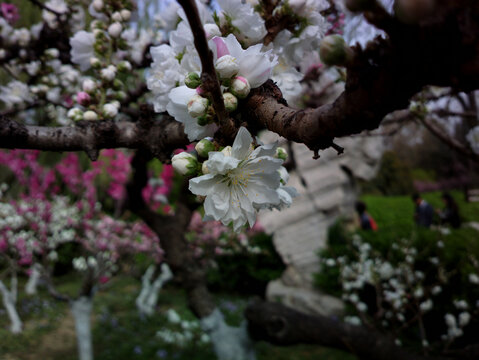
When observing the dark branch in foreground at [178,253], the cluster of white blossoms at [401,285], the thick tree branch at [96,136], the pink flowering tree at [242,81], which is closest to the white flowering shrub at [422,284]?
the cluster of white blossoms at [401,285]

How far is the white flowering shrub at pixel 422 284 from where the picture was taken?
4207 mm

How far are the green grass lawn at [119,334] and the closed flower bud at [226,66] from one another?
4371 mm

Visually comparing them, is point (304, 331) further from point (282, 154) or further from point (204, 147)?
point (204, 147)

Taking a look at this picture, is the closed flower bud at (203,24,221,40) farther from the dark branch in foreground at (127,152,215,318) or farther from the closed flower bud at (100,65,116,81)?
the dark branch in foreground at (127,152,215,318)

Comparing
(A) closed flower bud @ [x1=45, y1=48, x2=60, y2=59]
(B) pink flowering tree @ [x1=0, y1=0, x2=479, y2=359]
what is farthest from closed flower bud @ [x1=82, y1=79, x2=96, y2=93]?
(A) closed flower bud @ [x1=45, y1=48, x2=60, y2=59]

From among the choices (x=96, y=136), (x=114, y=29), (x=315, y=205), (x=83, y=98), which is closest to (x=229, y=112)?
(x=96, y=136)

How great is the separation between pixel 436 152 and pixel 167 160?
2460 cm

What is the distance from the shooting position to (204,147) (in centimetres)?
67

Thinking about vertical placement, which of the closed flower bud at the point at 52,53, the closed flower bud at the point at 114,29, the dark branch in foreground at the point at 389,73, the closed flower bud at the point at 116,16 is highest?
the closed flower bud at the point at 52,53

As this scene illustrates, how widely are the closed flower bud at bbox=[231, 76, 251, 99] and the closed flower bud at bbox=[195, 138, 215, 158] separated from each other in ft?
0.39

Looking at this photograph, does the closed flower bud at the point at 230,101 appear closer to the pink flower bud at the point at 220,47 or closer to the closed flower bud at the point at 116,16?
the pink flower bud at the point at 220,47

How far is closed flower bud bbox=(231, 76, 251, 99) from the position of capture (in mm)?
661

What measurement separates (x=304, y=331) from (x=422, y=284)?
282 cm

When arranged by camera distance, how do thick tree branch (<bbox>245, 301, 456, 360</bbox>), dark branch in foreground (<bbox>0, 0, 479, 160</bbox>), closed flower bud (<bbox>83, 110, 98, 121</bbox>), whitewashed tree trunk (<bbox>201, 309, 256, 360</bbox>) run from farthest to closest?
1. whitewashed tree trunk (<bbox>201, 309, 256, 360</bbox>)
2. thick tree branch (<bbox>245, 301, 456, 360</bbox>)
3. closed flower bud (<bbox>83, 110, 98, 121</bbox>)
4. dark branch in foreground (<bbox>0, 0, 479, 160</bbox>)
